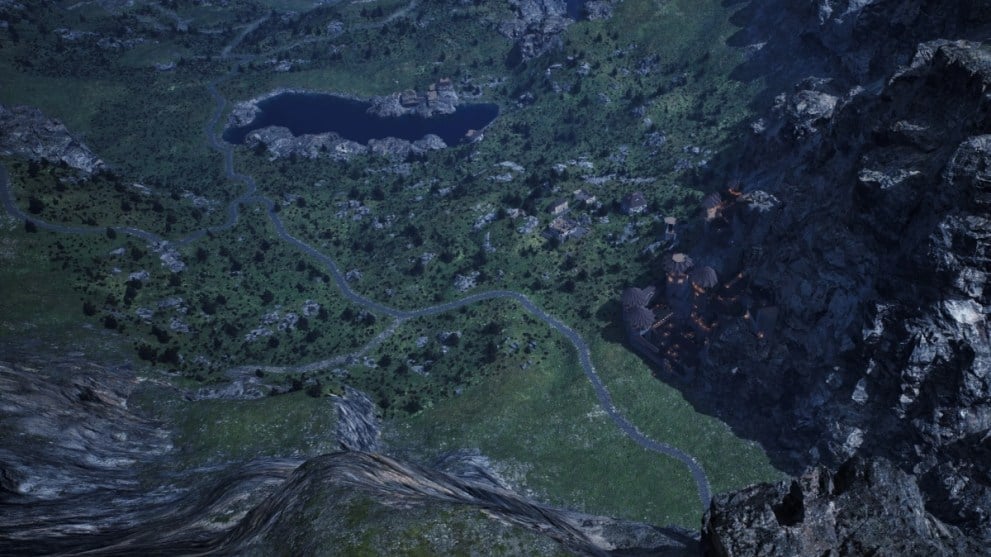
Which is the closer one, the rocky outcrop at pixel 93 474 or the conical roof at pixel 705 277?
the rocky outcrop at pixel 93 474

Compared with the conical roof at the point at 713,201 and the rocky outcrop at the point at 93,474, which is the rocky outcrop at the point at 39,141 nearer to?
the rocky outcrop at the point at 93,474

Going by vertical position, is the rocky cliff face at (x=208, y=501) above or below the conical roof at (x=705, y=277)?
above

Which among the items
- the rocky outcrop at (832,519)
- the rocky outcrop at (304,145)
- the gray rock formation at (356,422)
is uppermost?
the rocky outcrop at (304,145)

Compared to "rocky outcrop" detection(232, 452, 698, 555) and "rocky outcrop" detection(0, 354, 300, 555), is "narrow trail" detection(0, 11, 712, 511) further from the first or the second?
"rocky outcrop" detection(232, 452, 698, 555)

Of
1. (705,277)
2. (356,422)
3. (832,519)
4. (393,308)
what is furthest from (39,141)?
(832,519)

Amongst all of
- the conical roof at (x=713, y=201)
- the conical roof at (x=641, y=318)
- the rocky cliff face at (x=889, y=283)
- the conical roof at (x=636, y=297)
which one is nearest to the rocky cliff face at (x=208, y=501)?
the rocky cliff face at (x=889, y=283)

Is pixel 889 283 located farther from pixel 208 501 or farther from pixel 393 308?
pixel 393 308
